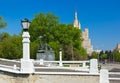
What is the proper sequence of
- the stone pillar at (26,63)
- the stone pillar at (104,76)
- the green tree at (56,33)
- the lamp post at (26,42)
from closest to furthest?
the stone pillar at (104,76) < the stone pillar at (26,63) < the lamp post at (26,42) < the green tree at (56,33)

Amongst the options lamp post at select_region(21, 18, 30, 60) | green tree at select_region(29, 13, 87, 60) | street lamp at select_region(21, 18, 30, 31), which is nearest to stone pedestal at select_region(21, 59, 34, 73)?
lamp post at select_region(21, 18, 30, 60)

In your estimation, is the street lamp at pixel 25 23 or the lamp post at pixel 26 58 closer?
the lamp post at pixel 26 58

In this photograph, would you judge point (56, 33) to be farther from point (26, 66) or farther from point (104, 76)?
point (104, 76)

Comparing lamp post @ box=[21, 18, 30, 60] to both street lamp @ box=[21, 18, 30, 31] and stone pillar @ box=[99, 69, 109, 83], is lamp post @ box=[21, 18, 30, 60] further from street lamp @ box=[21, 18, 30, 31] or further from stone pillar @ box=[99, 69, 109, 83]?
stone pillar @ box=[99, 69, 109, 83]

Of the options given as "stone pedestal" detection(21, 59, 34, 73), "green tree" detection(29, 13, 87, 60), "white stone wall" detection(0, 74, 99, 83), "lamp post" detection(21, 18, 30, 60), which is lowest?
"white stone wall" detection(0, 74, 99, 83)

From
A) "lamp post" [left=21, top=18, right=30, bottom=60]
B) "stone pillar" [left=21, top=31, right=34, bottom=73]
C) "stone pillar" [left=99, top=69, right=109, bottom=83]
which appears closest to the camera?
"stone pillar" [left=99, top=69, right=109, bottom=83]

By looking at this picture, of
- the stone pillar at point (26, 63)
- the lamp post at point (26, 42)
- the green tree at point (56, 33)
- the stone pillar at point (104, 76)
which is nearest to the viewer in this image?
the stone pillar at point (104, 76)

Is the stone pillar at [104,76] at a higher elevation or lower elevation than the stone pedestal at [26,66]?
lower

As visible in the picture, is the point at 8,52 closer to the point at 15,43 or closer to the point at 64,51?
the point at 15,43

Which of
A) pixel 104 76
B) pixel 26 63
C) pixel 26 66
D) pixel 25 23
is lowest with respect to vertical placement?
pixel 104 76

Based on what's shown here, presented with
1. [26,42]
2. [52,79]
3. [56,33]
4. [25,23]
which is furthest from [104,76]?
[56,33]

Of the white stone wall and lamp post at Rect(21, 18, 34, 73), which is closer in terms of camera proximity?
lamp post at Rect(21, 18, 34, 73)

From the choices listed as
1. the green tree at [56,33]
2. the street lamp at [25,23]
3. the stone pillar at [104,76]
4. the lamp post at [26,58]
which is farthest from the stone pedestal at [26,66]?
the green tree at [56,33]

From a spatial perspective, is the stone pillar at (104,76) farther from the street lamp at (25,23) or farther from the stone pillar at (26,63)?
the street lamp at (25,23)
